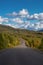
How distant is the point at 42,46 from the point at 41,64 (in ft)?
93.5

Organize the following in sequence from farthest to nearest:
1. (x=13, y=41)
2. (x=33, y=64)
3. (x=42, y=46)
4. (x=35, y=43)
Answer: (x=35, y=43), (x=13, y=41), (x=42, y=46), (x=33, y=64)

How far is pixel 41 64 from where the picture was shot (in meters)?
18.3

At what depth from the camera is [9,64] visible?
733 inches

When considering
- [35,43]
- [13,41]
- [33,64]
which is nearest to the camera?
[33,64]

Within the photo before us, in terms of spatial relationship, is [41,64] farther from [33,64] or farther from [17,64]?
[17,64]

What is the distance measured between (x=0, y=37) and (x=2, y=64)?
30.1 metres

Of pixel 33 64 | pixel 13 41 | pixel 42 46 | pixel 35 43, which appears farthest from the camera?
pixel 35 43

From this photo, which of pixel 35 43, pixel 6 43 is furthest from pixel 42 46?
pixel 35 43

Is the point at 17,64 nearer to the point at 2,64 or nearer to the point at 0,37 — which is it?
the point at 2,64

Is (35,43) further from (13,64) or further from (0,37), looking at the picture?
(13,64)

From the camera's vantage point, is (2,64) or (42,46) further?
(42,46)

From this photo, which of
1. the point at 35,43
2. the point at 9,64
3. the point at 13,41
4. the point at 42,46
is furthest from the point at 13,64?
the point at 35,43

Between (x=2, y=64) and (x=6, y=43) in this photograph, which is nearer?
(x=2, y=64)

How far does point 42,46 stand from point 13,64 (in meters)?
28.4
